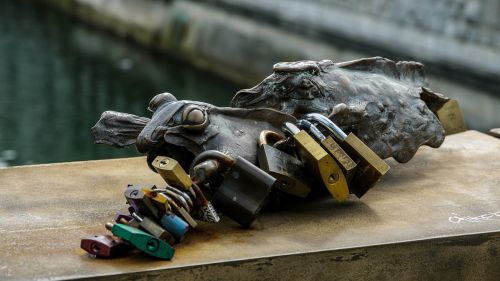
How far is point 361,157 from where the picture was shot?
299cm

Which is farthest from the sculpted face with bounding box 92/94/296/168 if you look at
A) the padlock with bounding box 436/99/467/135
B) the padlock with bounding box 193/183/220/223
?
the padlock with bounding box 436/99/467/135

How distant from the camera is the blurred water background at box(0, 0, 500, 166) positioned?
28.0 ft

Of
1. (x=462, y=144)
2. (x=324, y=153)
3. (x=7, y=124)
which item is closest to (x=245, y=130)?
(x=324, y=153)

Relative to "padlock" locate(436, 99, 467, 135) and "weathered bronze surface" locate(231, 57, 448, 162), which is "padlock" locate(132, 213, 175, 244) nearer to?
"weathered bronze surface" locate(231, 57, 448, 162)

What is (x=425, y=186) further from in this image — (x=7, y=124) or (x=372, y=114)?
(x=7, y=124)

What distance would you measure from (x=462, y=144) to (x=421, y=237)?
47.7 inches

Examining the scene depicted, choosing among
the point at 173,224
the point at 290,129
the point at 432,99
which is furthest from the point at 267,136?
the point at 432,99

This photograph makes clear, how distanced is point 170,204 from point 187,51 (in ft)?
35.0

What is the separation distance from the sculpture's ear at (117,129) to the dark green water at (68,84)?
4063 mm

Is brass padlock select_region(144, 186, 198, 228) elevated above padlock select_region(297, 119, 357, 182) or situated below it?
below

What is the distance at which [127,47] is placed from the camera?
1359cm

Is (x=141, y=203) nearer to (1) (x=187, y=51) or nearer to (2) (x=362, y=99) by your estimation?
(2) (x=362, y=99)

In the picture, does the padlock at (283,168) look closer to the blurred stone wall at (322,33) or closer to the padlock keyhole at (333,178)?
the padlock keyhole at (333,178)

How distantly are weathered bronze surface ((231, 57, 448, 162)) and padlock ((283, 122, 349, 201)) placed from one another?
0.25m
